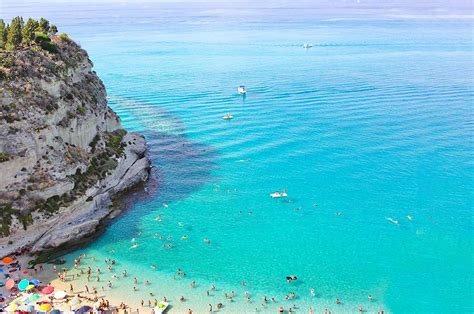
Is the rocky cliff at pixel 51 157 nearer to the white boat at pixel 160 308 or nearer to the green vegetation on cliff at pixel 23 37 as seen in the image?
the green vegetation on cliff at pixel 23 37

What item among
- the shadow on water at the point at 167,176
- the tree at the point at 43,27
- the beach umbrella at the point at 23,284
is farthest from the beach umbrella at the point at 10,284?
the tree at the point at 43,27

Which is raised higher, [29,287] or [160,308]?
[29,287]

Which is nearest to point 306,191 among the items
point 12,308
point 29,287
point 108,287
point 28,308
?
point 108,287

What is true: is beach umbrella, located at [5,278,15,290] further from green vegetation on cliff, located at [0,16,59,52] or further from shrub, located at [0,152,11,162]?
green vegetation on cliff, located at [0,16,59,52]

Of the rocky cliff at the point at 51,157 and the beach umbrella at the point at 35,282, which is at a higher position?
the rocky cliff at the point at 51,157

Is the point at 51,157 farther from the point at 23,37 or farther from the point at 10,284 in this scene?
the point at 23,37

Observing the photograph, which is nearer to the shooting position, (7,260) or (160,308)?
(160,308)

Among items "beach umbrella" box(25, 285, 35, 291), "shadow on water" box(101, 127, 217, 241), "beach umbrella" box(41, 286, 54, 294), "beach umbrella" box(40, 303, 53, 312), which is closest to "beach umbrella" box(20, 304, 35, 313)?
"beach umbrella" box(40, 303, 53, 312)
